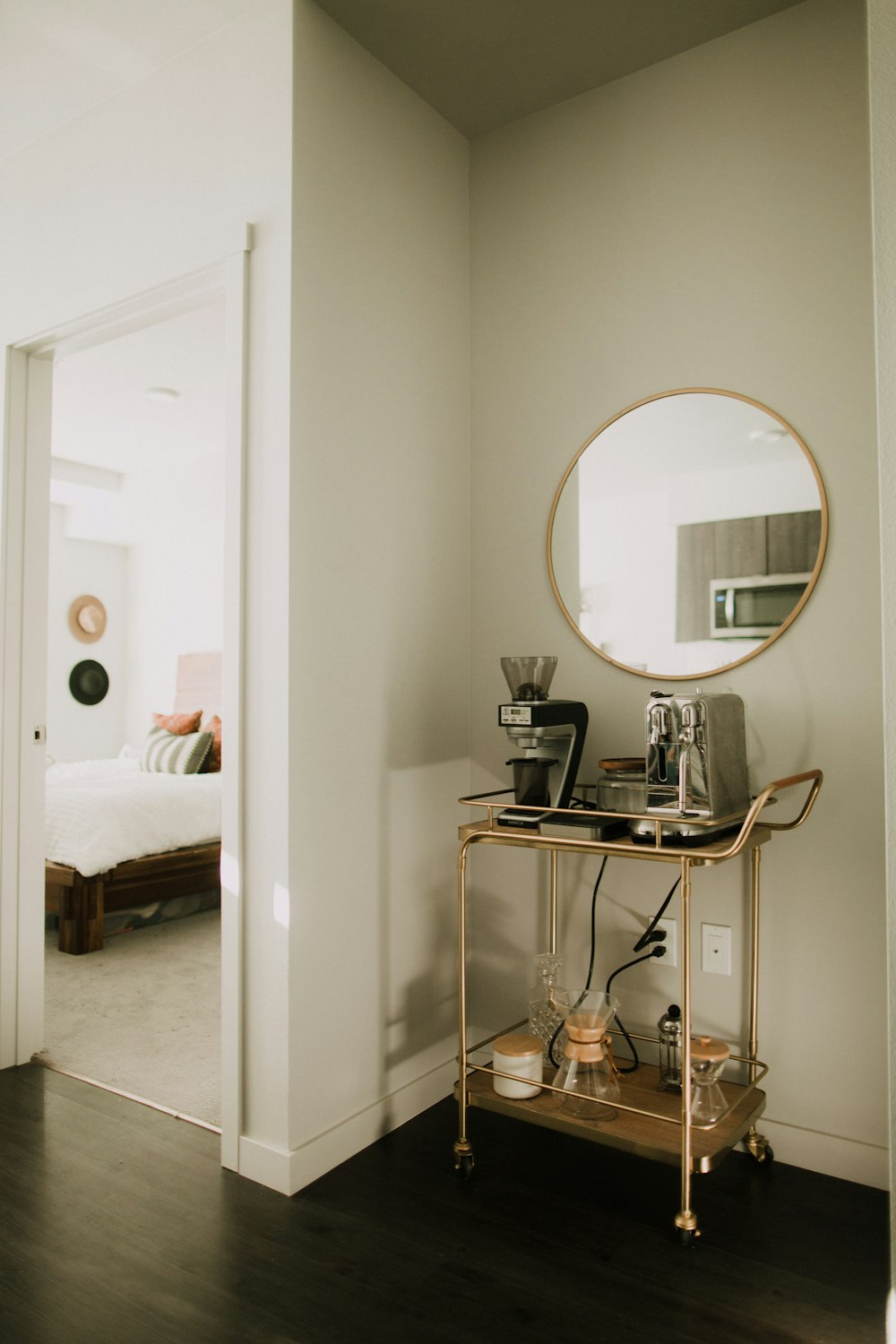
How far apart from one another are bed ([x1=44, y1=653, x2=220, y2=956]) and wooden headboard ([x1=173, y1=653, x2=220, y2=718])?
66.6 inches

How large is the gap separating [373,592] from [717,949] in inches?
47.9

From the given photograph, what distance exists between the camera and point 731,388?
7.11 ft

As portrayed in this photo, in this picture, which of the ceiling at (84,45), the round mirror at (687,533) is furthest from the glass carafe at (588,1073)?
the ceiling at (84,45)

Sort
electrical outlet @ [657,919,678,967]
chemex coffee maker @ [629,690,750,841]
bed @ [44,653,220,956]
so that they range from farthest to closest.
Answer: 1. bed @ [44,653,220,956]
2. electrical outlet @ [657,919,678,967]
3. chemex coffee maker @ [629,690,750,841]

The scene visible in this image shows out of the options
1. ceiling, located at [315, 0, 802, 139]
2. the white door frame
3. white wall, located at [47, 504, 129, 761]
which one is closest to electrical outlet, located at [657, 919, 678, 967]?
the white door frame

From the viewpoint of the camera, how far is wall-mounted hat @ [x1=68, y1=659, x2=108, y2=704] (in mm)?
7141

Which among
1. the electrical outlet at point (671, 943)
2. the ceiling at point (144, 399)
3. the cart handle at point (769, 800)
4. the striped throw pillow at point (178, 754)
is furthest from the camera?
the striped throw pillow at point (178, 754)

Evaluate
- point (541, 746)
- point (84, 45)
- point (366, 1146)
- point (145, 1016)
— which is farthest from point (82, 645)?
point (541, 746)

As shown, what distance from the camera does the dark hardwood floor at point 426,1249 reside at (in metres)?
1.51

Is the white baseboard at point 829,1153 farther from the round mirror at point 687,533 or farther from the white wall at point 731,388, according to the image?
the round mirror at point 687,533

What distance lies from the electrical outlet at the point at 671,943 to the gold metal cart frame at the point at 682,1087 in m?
0.19

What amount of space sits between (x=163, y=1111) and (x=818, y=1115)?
1.63m

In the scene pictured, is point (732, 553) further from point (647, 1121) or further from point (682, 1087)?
point (647, 1121)

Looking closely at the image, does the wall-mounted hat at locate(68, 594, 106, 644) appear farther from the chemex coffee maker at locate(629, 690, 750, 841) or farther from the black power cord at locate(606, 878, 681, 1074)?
the chemex coffee maker at locate(629, 690, 750, 841)
